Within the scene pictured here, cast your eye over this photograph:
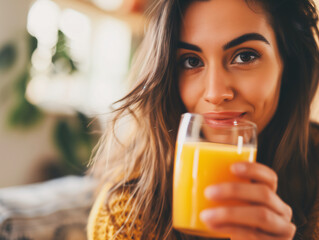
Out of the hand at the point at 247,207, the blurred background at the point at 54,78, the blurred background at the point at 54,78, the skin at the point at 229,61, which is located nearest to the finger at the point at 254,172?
the hand at the point at 247,207

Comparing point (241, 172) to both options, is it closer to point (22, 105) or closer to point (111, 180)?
point (111, 180)

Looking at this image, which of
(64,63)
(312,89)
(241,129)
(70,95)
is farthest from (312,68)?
(70,95)

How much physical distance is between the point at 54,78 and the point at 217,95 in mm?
2718

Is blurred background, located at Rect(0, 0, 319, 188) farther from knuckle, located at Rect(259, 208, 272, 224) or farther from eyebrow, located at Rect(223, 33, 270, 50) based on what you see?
knuckle, located at Rect(259, 208, 272, 224)

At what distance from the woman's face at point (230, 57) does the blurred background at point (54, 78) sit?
5.89 ft

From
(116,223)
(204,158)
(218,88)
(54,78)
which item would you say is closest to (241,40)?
(218,88)

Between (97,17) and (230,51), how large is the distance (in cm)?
321

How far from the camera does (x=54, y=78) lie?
341 centimetres

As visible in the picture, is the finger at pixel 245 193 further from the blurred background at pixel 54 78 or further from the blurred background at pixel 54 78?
the blurred background at pixel 54 78

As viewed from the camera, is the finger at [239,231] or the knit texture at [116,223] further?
the knit texture at [116,223]

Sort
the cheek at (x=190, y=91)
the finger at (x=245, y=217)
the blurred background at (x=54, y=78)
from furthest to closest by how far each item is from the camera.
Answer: the blurred background at (x=54, y=78)
the cheek at (x=190, y=91)
the finger at (x=245, y=217)

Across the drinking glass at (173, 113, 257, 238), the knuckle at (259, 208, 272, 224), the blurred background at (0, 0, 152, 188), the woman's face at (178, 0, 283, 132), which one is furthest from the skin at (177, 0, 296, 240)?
the blurred background at (0, 0, 152, 188)

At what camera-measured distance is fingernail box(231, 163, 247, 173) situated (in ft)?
2.19

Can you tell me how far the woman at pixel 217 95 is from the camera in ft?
3.53
